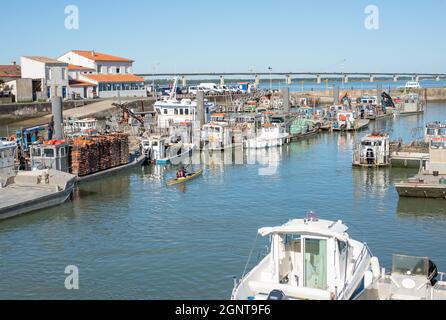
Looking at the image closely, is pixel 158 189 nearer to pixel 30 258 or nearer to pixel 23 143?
pixel 23 143

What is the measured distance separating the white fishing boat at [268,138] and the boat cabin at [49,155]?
18.8 metres

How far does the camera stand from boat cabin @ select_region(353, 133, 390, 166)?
35781 mm

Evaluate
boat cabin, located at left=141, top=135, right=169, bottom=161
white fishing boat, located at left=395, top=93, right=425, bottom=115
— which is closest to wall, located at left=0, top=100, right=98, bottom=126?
boat cabin, located at left=141, top=135, right=169, bottom=161

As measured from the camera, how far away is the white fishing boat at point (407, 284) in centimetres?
1237

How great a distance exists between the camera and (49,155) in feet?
97.4

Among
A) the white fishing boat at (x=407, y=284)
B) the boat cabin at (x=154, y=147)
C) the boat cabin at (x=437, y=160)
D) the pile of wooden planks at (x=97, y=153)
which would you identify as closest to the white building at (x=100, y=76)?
the boat cabin at (x=154, y=147)

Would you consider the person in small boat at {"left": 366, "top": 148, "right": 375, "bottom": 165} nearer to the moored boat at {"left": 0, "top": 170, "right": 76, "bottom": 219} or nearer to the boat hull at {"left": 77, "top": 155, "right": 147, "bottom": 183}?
the boat hull at {"left": 77, "top": 155, "right": 147, "bottom": 183}

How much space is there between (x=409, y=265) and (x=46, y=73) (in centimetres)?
6452

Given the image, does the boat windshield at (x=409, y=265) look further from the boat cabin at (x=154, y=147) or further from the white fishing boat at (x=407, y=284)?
the boat cabin at (x=154, y=147)

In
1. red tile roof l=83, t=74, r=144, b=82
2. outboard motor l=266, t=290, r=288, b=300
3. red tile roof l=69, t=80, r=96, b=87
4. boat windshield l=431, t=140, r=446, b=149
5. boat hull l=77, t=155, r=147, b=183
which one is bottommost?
outboard motor l=266, t=290, r=288, b=300

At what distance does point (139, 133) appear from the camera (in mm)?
49094

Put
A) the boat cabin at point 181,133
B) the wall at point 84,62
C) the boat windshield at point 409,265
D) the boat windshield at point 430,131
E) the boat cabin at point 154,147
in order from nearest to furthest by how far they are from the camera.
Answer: the boat windshield at point 409,265 → the boat cabin at point 154,147 → the boat windshield at point 430,131 → the boat cabin at point 181,133 → the wall at point 84,62

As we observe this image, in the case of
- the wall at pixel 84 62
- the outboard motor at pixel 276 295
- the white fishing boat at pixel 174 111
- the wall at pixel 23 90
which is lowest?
the outboard motor at pixel 276 295

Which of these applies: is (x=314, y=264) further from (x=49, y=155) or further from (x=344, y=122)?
(x=344, y=122)
